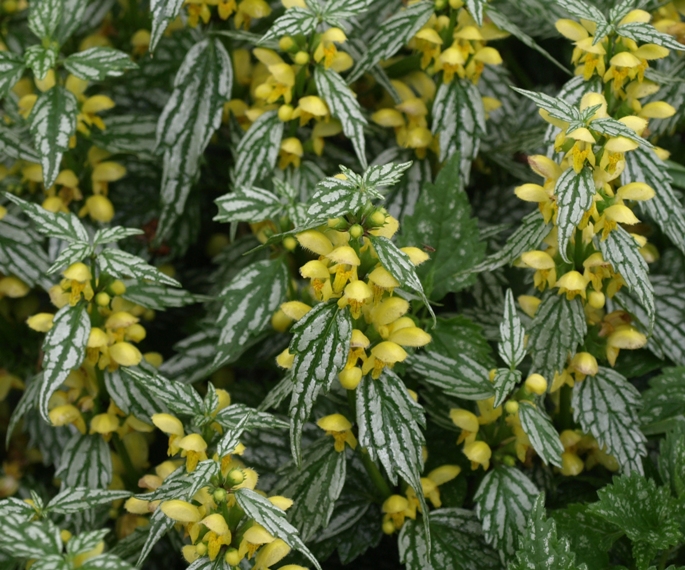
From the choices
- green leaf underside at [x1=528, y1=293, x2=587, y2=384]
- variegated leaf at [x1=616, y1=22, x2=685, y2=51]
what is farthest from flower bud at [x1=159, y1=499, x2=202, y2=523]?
variegated leaf at [x1=616, y1=22, x2=685, y2=51]

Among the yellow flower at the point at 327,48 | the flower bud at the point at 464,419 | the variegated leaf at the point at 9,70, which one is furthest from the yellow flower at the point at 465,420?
the variegated leaf at the point at 9,70

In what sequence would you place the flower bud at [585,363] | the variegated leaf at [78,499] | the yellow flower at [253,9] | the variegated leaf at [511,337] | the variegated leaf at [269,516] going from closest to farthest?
the variegated leaf at [269,516] → the variegated leaf at [78,499] → the variegated leaf at [511,337] → the flower bud at [585,363] → the yellow flower at [253,9]

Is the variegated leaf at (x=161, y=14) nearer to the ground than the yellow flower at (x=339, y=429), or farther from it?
farther from it

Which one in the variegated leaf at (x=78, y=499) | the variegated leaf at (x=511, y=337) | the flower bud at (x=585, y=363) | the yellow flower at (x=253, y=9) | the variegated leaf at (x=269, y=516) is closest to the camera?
the variegated leaf at (x=269, y=516)

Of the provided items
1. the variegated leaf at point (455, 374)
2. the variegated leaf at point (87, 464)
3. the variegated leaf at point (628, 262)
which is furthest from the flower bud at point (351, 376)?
the variegated leaf at point (87, 464)

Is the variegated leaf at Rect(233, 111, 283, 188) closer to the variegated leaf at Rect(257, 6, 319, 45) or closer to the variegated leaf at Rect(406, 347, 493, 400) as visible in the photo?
the variegated leaf at Rect(257, 6, 319, 45)

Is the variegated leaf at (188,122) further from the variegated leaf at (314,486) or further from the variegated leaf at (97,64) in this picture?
the variegated leaf at (314,486)

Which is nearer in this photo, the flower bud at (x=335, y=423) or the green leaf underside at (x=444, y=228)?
the flower bud at (x=335, y=423)

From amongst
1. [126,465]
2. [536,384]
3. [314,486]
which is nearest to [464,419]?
[536,384]

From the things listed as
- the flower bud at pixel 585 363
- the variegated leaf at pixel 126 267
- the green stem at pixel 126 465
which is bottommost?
the green stem at pixel 126 465
